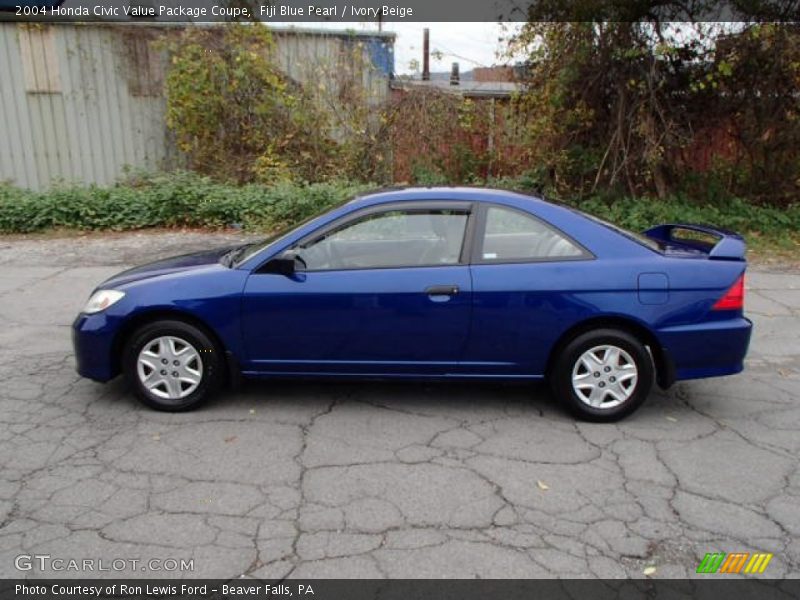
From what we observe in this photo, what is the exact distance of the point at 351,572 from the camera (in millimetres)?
2922

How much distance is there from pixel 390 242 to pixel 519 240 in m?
0.84

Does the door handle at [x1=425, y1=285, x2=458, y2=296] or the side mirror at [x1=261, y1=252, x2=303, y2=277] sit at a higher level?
the side mirror at [x1=261, y1=252, x2=303, y2=277]

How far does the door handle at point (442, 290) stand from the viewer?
423 cm

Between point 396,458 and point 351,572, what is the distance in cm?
104

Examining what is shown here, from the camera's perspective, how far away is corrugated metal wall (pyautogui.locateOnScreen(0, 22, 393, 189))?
41.0 ft

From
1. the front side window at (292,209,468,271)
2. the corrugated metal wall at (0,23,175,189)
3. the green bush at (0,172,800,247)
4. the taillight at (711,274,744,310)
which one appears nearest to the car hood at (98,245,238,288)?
the front side window at (292,209,468,271)

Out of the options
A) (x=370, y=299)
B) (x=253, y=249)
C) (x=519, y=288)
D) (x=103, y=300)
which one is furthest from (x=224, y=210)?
(x=519, y=288)

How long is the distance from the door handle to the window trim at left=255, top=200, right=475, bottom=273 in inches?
6.1

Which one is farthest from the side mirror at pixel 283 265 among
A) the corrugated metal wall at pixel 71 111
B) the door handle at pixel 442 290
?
the corrugated metal wall at pixel 71 111

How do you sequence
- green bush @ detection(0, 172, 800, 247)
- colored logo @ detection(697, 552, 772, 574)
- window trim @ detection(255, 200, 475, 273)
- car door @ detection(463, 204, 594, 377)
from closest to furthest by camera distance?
1. colored logo @ detection(697, 552, 772, 574)
2. car door @ detection(463, 204, 594, 377)
3. window trim @ detection(255, 200, 475, 273)
4. green bush @ detection(0, 172, 800, 247)

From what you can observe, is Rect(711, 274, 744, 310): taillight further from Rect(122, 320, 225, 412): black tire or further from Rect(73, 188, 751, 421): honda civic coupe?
Rect(122, 320, 225, 412): black tire

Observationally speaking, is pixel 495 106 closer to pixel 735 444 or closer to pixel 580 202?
pixel 580 202

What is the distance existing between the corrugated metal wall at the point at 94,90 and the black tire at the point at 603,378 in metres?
9.23

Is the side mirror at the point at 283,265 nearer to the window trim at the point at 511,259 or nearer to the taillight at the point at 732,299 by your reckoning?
the window trim at the point at 511,259
